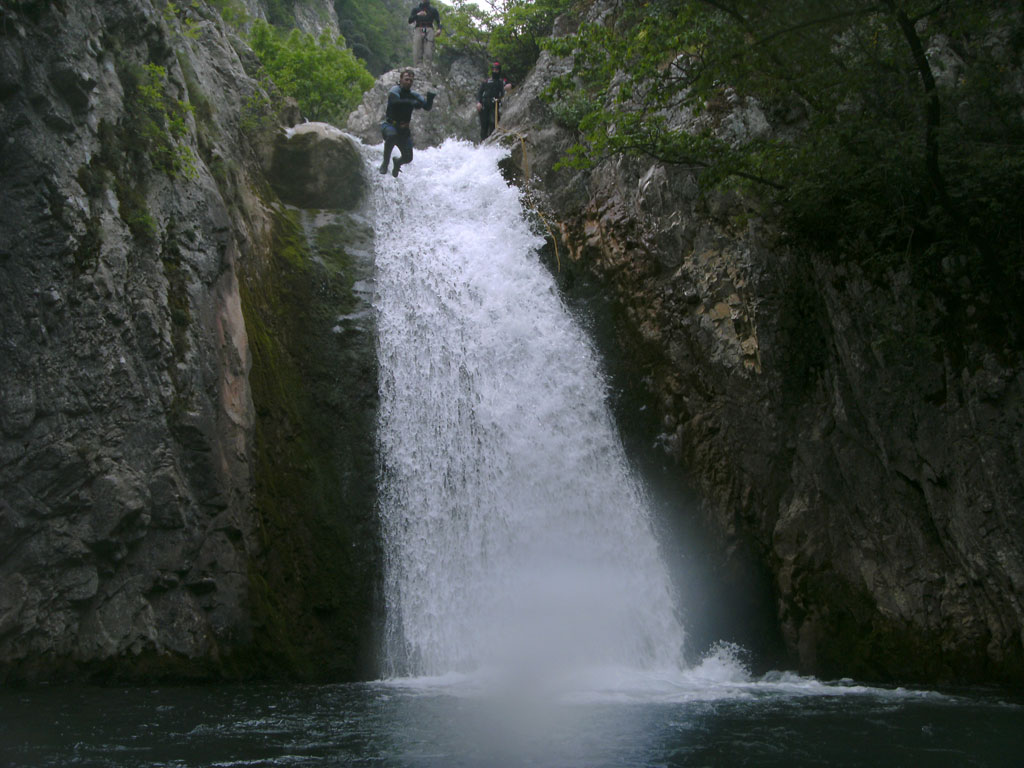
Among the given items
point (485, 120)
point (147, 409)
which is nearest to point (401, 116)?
point (485, 120)

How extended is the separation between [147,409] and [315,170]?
925cm

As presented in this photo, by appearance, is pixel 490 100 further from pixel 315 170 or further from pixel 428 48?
pixel 315 170

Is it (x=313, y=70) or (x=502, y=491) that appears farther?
(x=313, y=70)

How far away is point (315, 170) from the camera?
18.0 m

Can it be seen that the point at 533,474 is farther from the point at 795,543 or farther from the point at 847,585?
the point at 847,585

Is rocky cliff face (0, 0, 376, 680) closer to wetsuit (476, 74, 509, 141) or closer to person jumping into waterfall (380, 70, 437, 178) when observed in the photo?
person jumping into waterfall (380, 70, 437, 178)

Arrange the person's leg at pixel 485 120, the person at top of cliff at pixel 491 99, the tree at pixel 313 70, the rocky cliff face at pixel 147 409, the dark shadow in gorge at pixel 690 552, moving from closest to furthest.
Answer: the rocky cliff face at pixel 147 409 < the dark shadow in gorge at pixel 690 552 < the person at top of cliff at pixel 491 99 < the person's leg at pixel 485 120 < the tree at pixel 313 70

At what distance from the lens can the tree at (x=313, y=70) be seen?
28.2 meters

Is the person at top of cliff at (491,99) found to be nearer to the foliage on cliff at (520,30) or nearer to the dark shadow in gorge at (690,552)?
the foliage on cliff at (520,30)

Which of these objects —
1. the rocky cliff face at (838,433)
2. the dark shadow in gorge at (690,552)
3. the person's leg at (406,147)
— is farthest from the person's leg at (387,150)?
the dark shadow in gorge at (690,552)

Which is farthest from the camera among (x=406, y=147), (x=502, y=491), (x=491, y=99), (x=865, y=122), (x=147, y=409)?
(x=491, y=99)

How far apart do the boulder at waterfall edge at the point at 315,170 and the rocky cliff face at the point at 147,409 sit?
3850mm

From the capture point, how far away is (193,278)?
38.6ft

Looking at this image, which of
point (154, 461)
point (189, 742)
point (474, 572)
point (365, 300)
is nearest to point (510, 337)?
point (365, 300)
